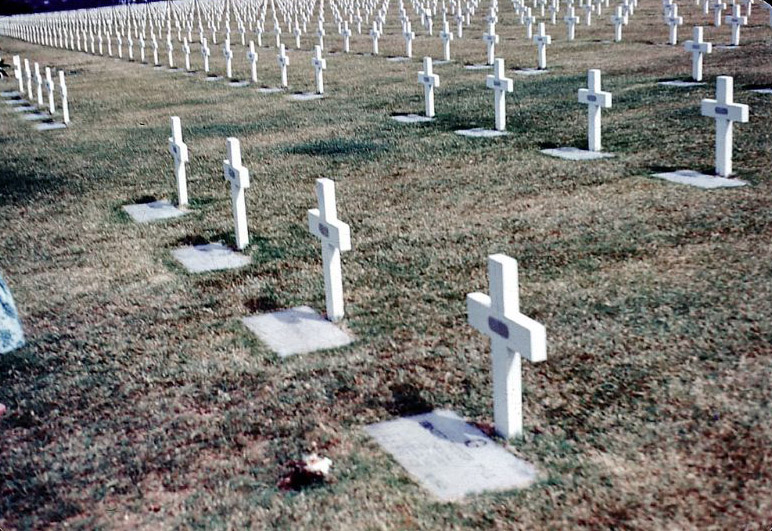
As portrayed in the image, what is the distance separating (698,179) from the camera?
10266 mm

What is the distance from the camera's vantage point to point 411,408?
538cm

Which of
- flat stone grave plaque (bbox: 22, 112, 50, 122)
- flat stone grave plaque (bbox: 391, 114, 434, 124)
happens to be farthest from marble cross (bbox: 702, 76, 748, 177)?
flat stone grave plaque (bbox: 22, 112, 50, 122)

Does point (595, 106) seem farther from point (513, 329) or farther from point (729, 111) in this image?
point (513, 329)

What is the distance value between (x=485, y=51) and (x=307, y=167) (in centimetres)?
1618

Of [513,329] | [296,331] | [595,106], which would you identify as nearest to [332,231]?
[296,331]

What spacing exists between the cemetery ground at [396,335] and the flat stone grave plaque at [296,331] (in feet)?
0.37

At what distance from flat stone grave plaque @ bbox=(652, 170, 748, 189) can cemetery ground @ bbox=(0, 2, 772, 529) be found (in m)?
0.19

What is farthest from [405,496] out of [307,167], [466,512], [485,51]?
[485,51]

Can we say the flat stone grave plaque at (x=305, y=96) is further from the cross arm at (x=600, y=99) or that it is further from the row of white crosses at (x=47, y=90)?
the cross arm at (x=600, y=99)

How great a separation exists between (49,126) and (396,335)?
14336mm

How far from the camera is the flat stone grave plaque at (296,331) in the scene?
6.42m

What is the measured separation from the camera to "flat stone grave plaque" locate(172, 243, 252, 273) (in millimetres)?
8461

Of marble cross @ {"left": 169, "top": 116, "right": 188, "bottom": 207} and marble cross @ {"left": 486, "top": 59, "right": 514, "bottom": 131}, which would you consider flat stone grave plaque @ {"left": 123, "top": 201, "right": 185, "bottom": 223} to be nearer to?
marble cross @ {"left": 169, "top": 116, "right": 188, "bottom": 207}

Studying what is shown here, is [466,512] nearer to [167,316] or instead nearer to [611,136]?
[167,316]
